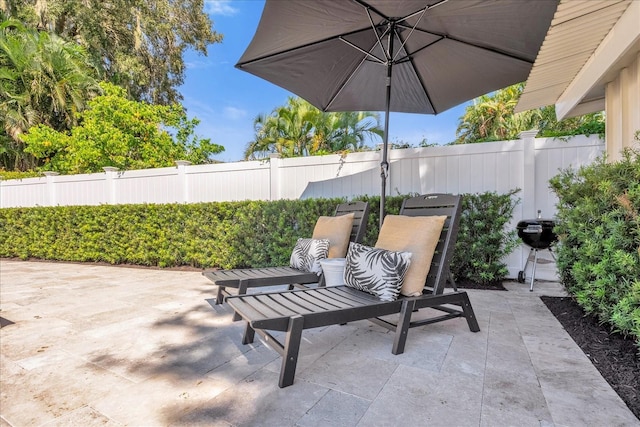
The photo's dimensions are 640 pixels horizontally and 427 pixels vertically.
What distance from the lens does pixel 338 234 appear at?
323 centimetres

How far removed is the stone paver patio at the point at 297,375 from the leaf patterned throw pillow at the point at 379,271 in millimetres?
381

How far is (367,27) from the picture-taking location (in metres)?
3.18

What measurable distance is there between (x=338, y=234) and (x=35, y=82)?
443 inches

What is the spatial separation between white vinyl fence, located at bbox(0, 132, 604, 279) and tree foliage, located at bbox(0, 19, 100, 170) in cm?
377

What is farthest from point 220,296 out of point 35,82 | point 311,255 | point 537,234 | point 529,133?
point 35,82

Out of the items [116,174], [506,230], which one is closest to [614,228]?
[506,230]

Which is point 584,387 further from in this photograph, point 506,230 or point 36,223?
point 36,223

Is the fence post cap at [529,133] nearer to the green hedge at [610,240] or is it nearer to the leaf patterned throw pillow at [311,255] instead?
the green hedge at [610,240]

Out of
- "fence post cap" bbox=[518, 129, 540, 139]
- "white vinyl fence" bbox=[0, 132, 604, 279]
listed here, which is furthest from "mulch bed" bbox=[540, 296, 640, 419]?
A: "fence post cap" bbox=[518, 129, 540, 139]

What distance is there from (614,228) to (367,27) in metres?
2.62

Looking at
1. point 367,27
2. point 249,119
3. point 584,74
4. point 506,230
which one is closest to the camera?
point 367,27

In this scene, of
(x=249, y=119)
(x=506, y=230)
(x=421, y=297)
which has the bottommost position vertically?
(x=421, y=297)

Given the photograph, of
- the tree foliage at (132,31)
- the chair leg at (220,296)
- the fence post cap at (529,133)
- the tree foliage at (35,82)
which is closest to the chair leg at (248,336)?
the chair leg at (220,296)

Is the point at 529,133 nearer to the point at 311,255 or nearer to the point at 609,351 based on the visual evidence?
the point at 609,351
